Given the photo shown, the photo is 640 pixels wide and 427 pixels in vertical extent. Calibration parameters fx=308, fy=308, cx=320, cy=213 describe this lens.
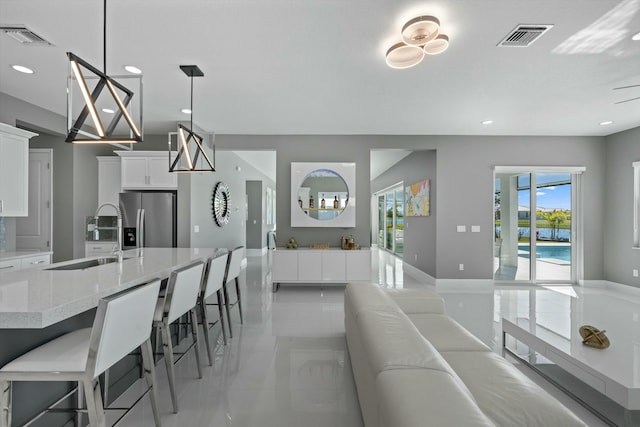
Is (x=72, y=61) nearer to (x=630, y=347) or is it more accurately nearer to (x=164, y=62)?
(x=164, y=62)

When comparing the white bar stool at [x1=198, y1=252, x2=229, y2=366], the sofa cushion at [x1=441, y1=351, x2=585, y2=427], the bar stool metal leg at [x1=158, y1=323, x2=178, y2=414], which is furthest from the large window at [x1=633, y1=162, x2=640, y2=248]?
the bar stool metal leg at [x1=158, y1=323, x2=178, y2=414]

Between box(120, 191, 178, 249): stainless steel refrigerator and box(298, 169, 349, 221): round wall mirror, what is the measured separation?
2267 millimetres

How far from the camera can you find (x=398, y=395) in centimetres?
105

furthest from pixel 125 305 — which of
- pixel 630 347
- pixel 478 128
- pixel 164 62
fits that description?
pixel 478 128

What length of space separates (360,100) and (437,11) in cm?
184

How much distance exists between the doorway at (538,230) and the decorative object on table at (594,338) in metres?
3.91

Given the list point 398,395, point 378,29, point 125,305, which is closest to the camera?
point 398,395

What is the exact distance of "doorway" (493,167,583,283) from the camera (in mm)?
5980

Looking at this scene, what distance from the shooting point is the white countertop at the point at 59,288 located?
134cm

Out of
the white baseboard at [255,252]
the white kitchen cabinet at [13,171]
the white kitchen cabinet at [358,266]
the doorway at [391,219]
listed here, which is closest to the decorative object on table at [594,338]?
the white kitchen cabinet at [358,266]

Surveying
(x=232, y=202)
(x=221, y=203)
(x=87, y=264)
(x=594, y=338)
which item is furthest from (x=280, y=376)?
(x=232, y=202)

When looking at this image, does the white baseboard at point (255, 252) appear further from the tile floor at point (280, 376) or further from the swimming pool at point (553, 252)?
the swimming pool at point (553, 252)

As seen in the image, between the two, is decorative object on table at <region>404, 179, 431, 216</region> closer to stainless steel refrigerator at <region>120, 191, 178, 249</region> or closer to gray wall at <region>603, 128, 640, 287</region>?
gray wall at <region>603, 128, 640, 287</region>

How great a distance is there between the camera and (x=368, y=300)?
88.8 inches
